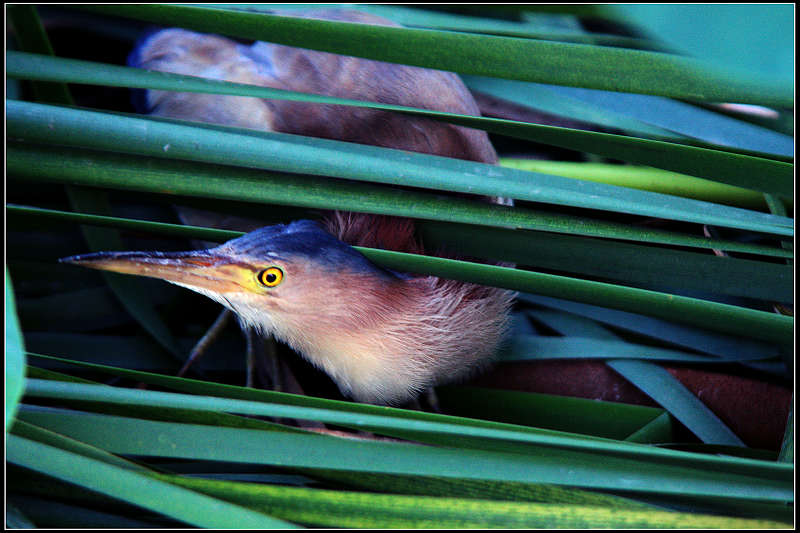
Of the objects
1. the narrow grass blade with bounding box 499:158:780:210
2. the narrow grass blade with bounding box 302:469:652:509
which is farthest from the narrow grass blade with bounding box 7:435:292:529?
the narrow grass blade with bounding box 499:158:780:210

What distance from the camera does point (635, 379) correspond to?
147cm

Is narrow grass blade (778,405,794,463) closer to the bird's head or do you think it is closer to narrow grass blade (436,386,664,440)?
narrow grass blade (436,386,664,440)

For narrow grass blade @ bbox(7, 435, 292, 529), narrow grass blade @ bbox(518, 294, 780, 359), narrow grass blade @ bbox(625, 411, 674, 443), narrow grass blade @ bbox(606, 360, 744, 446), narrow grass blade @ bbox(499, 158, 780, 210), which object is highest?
narrow grass blade @ bbox(499, 158, 780, 210)

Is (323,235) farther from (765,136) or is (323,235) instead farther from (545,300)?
(765,136)

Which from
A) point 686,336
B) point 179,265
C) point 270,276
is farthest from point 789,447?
point 179,265

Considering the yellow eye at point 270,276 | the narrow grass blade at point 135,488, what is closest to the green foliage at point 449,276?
the narrow grass blade at point 135,488

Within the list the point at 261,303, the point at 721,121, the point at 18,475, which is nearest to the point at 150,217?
the point at 261,303

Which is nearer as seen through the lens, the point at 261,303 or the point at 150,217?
the point at 261,303

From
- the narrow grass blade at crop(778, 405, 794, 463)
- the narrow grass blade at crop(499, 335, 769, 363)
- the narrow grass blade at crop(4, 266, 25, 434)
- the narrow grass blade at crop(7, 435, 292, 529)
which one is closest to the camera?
the narrow grass blade at crop(4, 266, 25, 434)

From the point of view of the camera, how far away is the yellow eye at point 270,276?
1.28 m

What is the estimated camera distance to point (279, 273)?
4.21 feet

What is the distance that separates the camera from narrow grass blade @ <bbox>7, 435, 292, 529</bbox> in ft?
2.74

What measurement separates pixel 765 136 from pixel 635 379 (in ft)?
1.91

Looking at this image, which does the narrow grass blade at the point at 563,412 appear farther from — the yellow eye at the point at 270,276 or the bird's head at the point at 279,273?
the yellow eye at the point at 270,276
